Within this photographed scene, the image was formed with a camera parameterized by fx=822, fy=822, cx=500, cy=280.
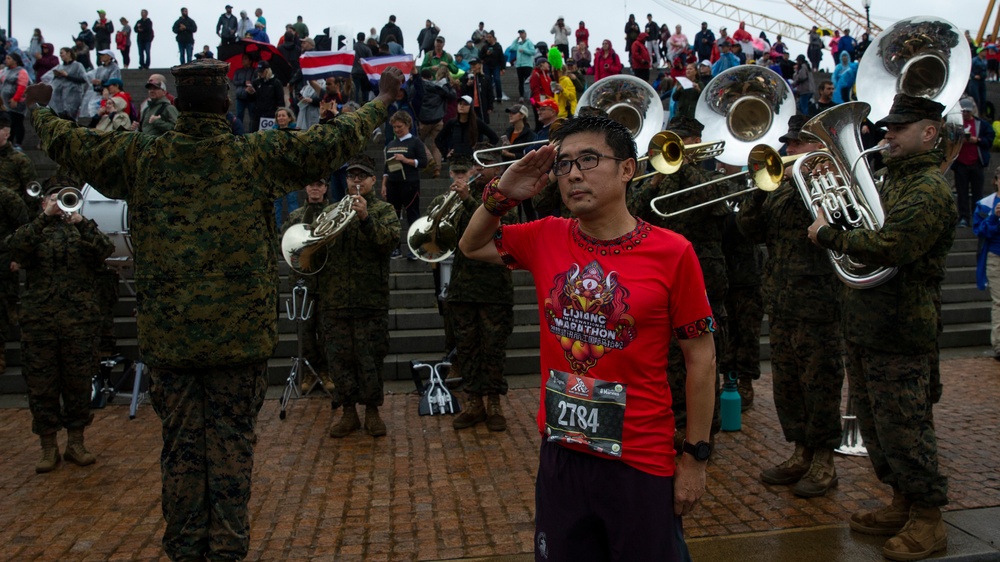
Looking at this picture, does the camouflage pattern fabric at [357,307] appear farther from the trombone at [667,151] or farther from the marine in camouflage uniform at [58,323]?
the trombone at [667,151]

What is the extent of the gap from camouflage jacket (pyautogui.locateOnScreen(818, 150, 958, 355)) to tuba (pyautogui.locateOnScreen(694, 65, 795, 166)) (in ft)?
8.80

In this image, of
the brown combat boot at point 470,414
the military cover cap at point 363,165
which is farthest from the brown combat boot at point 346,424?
the military cover cap at point 363,165

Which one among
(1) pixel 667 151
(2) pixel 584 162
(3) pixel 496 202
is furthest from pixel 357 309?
(2) pixel 584 162

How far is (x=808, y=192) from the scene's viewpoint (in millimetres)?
4707

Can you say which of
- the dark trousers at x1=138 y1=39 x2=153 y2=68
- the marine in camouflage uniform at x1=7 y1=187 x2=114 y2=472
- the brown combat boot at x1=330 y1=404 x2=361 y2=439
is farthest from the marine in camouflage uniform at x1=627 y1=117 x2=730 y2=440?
the dark trousers at x1=138 y1=39 x2=153 y2=68

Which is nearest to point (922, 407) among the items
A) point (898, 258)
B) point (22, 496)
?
point (898, 258)

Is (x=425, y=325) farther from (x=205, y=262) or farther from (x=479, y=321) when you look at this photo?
(x=205, y=262)

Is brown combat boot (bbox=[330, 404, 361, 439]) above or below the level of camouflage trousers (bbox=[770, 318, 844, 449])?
below

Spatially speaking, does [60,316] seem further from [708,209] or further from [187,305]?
[708,209]

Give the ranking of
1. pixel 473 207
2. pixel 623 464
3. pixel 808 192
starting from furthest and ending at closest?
pixel 473 207
pixel 808 192
pixel 623 464

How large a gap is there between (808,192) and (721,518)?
196cm

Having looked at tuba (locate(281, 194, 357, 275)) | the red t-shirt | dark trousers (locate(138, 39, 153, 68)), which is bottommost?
the red t-shirt

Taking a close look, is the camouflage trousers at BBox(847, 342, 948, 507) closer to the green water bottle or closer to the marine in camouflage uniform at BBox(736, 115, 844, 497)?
the marine in camouflage uniform at BBox(736, 115, 844, 497)

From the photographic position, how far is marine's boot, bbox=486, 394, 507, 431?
6905mm
